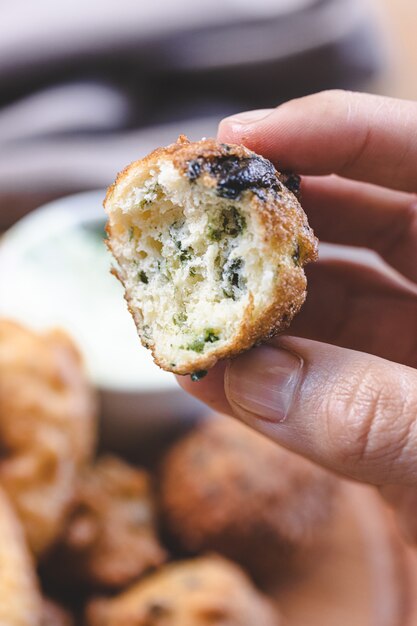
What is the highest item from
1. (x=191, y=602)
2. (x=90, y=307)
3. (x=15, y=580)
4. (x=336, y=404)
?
(x=336, y=404)

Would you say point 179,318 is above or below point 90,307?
above

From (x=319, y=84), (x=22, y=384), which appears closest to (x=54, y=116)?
(x=319, y=84)

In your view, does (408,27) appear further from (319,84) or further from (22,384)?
(22,384)

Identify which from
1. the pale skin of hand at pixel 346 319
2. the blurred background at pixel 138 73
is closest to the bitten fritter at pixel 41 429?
the pale skin of hand at pixel 346 319

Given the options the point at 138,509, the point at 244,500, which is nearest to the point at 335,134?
the point at 244,500

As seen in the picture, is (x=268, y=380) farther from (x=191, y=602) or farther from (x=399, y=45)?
(x=399, y=45)

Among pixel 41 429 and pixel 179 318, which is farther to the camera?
pixel 41 429
